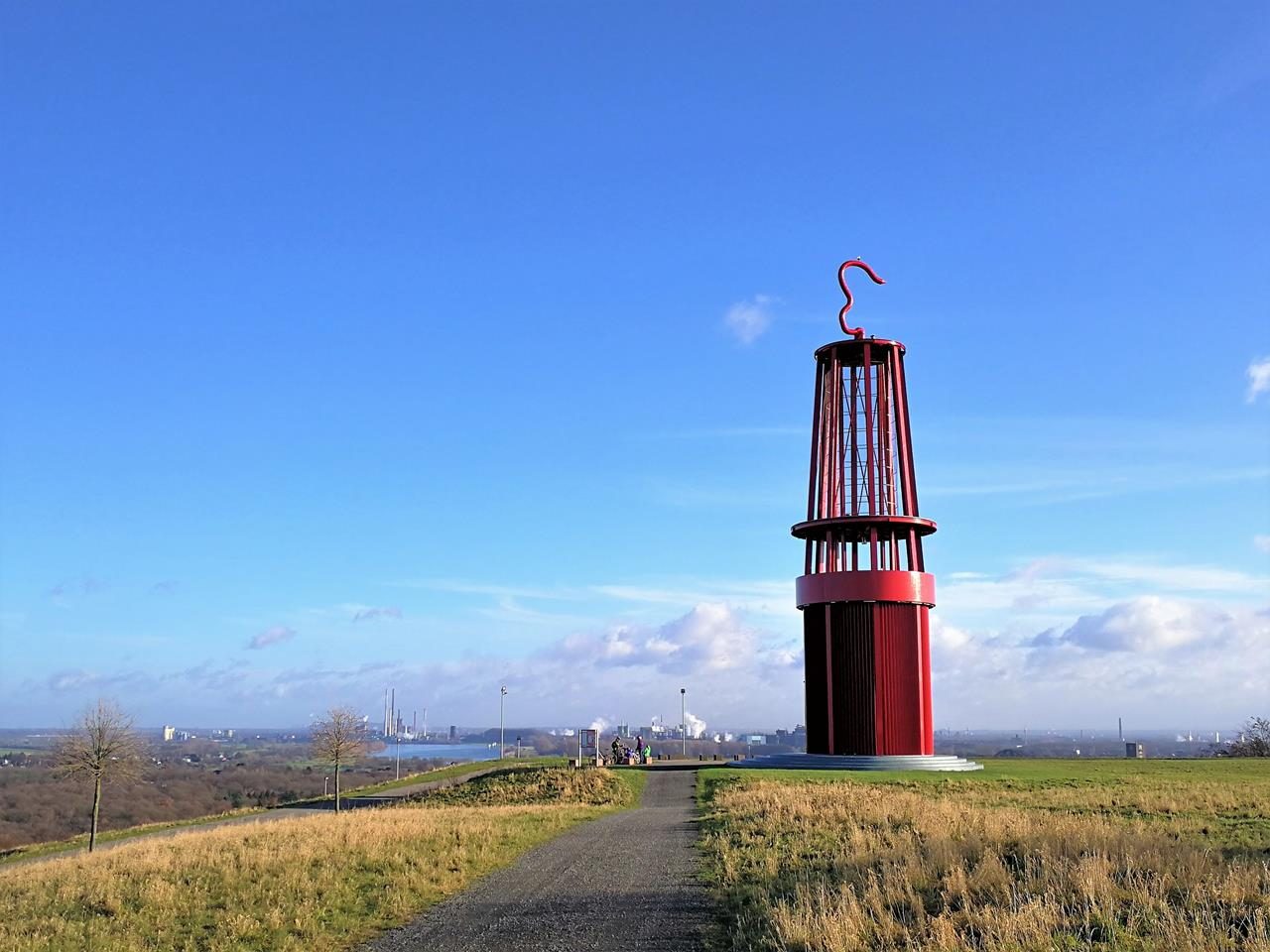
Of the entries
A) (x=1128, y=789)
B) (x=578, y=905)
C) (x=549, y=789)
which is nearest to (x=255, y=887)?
(x=578, y=905)

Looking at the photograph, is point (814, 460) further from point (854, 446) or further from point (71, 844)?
point (71, 844)

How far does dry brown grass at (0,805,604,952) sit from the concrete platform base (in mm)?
20672

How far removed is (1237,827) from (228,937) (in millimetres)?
19893

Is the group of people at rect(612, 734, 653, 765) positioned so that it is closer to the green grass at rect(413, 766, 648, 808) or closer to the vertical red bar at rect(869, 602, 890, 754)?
the green grass at rect(413, 766, 648, 808)

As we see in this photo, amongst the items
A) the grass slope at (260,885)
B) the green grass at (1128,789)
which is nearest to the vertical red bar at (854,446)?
the green grass at (1128,789)

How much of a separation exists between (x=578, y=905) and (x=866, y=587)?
104 ft

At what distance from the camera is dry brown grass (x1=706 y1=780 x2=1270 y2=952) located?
10906 millimetres

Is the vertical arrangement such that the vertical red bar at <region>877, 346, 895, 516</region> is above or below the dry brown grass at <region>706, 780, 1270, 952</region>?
above

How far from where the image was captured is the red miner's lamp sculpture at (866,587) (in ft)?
145

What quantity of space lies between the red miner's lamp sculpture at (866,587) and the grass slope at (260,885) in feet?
66.9

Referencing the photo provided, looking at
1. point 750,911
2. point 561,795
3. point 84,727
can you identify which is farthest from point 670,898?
point 84,727

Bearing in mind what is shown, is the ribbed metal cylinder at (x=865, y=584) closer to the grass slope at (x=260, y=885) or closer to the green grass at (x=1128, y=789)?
the green grass at (x=1128, y=789)

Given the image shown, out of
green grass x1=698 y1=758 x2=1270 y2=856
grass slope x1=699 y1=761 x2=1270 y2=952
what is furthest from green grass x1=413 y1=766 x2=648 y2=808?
grass slope x1=699 y1=761 x2=1270 y2=952

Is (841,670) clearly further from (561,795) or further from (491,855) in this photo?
(491,855)
